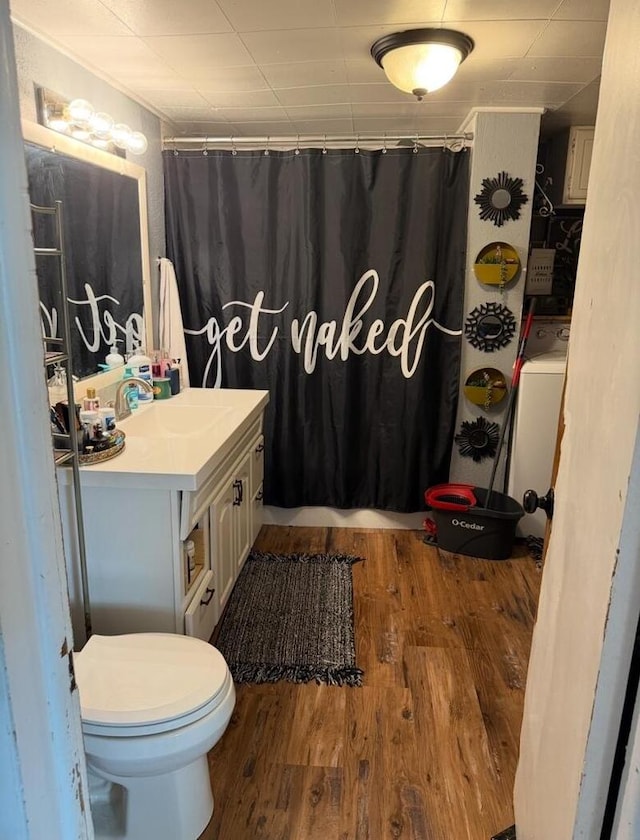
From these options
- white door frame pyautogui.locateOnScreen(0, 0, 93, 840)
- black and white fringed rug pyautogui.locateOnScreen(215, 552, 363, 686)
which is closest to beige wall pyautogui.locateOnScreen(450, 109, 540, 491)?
black and white fringed rug pyautogui.locateOnScreen(215, 552, 363, 686)

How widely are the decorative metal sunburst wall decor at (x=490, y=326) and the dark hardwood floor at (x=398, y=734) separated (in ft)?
4.04

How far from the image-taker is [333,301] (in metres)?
3.17

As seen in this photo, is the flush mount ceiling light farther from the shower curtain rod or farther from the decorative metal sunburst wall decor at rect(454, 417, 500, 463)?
the decorative metal sunburst wall decor at rect(454, 417, 500, 463)

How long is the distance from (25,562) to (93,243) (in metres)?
2.05

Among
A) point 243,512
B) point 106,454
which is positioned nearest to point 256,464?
point 243,512

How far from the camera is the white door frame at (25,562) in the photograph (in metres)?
0.60

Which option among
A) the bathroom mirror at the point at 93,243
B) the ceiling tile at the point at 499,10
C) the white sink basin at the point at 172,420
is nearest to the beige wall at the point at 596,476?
the ceiling tile at the point at 499,10

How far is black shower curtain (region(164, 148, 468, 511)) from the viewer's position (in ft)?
10.0

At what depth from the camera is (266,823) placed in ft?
5.34

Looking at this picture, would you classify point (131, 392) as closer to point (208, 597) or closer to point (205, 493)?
point (205, 493)

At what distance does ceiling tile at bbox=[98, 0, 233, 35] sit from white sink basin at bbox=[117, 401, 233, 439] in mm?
1339

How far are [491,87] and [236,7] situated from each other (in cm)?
125

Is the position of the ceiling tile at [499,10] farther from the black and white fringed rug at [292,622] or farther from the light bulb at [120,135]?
the black and white fringed rug at [292,622]

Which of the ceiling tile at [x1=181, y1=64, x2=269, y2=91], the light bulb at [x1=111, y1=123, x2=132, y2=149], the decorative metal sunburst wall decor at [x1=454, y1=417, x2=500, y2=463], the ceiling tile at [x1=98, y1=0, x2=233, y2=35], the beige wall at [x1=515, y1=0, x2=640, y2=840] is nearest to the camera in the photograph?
the beige wall at [x1=515, y1=0, x2=640, y2=840]
